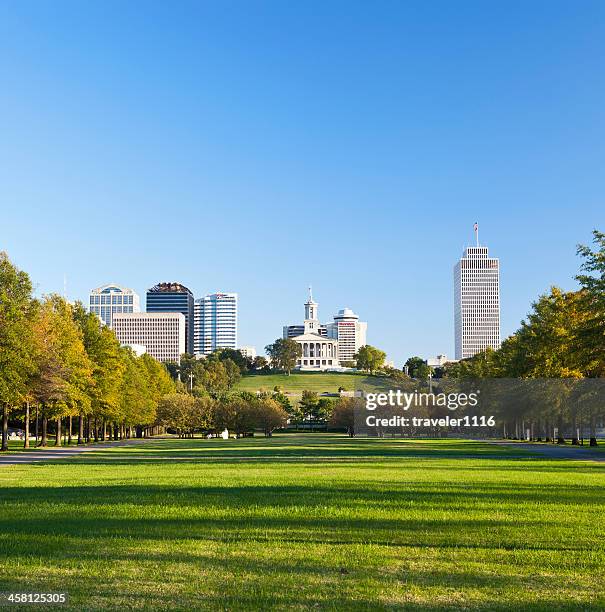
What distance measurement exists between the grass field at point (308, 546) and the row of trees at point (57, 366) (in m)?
30.7

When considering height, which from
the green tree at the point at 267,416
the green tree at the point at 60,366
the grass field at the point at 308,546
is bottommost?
the green tree at the point at 267,416

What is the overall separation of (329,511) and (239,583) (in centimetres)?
A: 688

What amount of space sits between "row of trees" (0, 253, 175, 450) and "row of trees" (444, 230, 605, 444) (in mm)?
32112

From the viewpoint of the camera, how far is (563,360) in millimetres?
63938

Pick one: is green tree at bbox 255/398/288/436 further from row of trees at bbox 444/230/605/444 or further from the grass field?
the grass field

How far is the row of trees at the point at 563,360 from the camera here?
49188 millimetres

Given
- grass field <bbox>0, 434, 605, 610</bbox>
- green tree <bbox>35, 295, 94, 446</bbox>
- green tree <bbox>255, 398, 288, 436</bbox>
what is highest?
green tree <bbox>35, 295, 94, 446</bbox>

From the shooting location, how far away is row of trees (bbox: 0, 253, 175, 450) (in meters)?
52.8

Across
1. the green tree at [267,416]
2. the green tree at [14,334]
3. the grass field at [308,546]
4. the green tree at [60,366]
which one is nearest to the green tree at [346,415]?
the green tree at [267,416]

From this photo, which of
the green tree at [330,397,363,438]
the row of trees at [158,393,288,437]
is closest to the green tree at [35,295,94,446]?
the row of trees at [158,393,288,437]

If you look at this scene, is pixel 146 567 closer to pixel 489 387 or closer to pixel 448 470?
pixel 448 470

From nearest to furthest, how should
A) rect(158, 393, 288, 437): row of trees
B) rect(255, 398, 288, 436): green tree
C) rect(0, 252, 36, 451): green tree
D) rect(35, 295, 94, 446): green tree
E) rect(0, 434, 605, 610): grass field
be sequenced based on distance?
rect(0, 434, 605, 610): grass field, rect(0, 252, 36, 451): green tree, rect(35, 295, 94, 446): green tree, rect(158, 393, 288, 437): row of trees, rect(255, 398, 288, 436): green tree

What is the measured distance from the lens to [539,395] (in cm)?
7012

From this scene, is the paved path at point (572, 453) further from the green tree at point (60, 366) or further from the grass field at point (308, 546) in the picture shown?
the green tree at point (60, 366)
